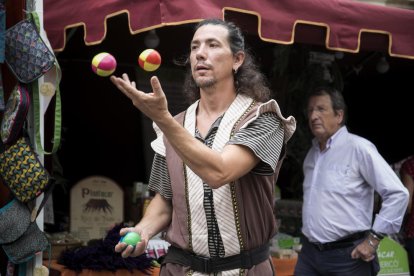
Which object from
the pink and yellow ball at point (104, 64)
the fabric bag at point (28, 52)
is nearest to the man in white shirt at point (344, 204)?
the fabric bag at point (28, 52)

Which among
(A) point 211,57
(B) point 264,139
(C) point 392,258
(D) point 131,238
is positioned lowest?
(C) point 392,258

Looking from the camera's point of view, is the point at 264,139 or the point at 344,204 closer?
the point at 264,139

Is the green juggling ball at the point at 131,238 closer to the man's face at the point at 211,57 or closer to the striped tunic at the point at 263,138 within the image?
the striped tunic at the point at 263,138

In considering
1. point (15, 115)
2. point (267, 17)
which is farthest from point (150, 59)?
point (267, 17)

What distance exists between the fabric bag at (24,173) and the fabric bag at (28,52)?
16.1 inches

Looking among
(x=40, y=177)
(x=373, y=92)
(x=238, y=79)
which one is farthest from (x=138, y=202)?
(x=373, y=92)

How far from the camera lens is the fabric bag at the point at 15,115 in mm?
3369

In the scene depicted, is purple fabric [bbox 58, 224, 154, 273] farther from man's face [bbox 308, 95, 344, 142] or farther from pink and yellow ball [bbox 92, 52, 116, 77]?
pink and yellow ball [bbox 92, 52, 116, 77]

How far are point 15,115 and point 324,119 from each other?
2104 mm

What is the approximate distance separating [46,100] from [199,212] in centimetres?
164

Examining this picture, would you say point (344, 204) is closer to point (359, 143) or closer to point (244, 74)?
point (359, 143)

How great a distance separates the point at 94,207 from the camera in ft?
14.9

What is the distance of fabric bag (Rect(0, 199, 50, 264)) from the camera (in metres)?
3.38

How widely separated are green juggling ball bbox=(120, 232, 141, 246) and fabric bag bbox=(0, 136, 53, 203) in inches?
53.3
